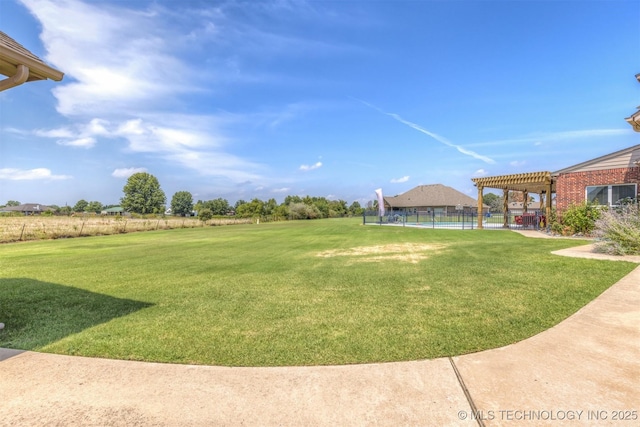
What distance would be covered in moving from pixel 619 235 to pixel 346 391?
9931 millimetres

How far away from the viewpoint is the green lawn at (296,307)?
3273 millimetres

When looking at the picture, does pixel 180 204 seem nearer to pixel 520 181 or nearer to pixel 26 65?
pixel 520 181

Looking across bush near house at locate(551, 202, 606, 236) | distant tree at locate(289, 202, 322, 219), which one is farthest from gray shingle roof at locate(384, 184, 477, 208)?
bush near house at locate(551, 202, 606, 236)

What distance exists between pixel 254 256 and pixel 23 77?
7.37 metres

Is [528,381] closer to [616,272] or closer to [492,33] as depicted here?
[616,272]

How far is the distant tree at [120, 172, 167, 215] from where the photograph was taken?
268ft

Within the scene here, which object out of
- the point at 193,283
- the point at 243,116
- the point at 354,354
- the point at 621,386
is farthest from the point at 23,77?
the point at 243,116

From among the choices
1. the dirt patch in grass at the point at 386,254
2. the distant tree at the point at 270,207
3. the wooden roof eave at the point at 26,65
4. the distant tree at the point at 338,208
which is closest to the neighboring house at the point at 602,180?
the dirt patch in grass at the point at 386,254

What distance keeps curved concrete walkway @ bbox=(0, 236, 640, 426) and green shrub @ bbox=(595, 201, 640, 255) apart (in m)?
6.98

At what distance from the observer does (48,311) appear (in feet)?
15.4

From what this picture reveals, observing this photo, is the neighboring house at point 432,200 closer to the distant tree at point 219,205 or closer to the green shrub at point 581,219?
the green shrub at point 581,219

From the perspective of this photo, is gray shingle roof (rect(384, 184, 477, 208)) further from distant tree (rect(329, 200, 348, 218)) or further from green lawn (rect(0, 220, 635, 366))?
green lawn (rect(0, 220, 635, 366))

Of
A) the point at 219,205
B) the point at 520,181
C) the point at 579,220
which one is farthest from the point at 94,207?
the point at 579,220

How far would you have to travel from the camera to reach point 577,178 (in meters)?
16.3
